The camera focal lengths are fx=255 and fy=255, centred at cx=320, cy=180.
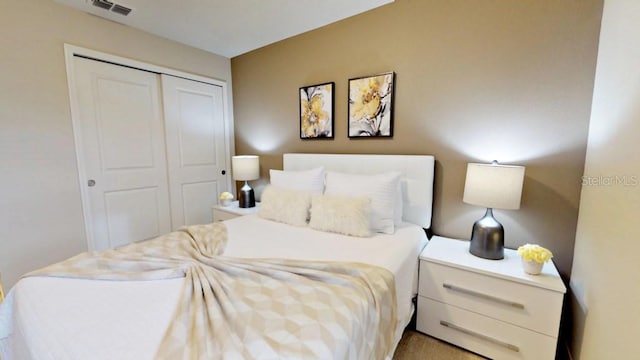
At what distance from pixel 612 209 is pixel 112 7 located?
360 centimetres

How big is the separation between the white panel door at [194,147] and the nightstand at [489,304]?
8.88ft

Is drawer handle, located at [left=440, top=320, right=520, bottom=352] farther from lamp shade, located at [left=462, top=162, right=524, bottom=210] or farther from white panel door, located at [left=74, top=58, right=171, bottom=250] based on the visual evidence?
white panel door, located at [left=74, top=58, right=171, bottom=250]

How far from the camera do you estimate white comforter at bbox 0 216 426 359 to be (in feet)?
2.56

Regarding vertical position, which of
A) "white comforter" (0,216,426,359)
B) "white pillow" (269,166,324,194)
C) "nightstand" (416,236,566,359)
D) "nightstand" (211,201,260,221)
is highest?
"white pillow" (269,166,324,194)

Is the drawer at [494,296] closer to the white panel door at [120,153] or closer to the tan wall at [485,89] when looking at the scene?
the tan wall at [485,89]

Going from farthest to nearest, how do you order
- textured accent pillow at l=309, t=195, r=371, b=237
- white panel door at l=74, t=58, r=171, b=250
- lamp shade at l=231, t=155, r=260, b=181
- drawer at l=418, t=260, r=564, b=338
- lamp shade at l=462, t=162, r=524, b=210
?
1. lamp shade at l=231, t=155, r=260, b=181
2. white panel door at l=74, t=58, r=171, b=250
3. textured accent pillow at l=309, t=195, r=371, b=237
4. lamp shade at l=462, t=162, r=524, b=210
5. drawer at l=418, t=260, r=564, b=338

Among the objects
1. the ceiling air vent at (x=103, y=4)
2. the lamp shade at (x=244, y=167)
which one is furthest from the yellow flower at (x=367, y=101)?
the ceiling air vent at (x=103, y=4)

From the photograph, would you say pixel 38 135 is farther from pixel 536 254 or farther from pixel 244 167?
pixel 536 254

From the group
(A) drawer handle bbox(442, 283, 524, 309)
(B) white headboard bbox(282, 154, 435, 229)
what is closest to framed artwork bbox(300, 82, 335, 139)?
(B) white headboard bbox(282, 154, 435, 229)

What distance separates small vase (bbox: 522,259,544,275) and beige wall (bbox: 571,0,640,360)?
197 millimetres

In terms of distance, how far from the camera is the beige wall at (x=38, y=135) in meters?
1.94

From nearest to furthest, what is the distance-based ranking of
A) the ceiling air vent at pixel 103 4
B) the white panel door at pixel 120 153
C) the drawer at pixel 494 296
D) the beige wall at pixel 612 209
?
the beige wall at pixel 612 209 → the drawer at pixel 494 296 → the ceiling air vent at pixel 103 4 → the white panel door at pixel 120 153

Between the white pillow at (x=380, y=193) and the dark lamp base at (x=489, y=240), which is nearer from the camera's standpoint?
the dark lamp base at (x=489, y=240)

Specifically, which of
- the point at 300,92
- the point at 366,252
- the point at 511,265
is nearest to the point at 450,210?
the point at 511,265
